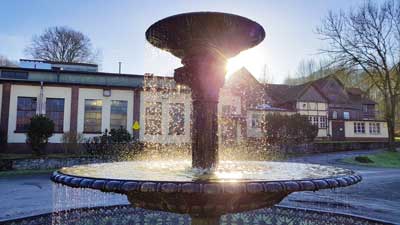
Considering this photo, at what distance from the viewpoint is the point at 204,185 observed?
2.89 m

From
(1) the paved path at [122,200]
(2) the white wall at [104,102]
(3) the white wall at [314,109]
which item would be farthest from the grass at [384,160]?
(3) the white wall at [314,109]

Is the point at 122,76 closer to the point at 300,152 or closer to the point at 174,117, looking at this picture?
the point at 174,117

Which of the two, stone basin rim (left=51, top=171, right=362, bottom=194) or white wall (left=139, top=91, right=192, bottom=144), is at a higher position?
white wall (left=139, top=91, right=192, bottom=144)

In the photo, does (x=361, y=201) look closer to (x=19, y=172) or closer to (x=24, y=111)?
(x=19, y=172)

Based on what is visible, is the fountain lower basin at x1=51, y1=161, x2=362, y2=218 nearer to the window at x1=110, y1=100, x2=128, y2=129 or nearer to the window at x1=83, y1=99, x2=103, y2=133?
the window at x1=83, y1=99, x2=103, y2=133

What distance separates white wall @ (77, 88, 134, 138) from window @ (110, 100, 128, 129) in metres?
0.26

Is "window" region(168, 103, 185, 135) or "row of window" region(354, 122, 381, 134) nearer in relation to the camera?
"window" region(168, 103, 185, 135)

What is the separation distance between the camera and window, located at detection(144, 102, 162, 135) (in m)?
28.0

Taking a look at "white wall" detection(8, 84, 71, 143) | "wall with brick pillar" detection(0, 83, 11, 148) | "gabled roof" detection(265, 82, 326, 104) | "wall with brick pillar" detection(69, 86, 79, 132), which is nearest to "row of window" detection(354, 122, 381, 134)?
"gabled roof" detection(265, 82, 326, 104)

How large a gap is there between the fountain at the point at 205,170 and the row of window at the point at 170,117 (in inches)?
895

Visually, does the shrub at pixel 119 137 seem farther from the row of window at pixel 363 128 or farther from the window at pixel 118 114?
the row of window at pixel 363 128

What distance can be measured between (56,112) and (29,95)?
7.79 ft

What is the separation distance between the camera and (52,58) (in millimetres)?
44656

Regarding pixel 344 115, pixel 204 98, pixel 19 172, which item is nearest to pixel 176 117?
pixel 19 172
